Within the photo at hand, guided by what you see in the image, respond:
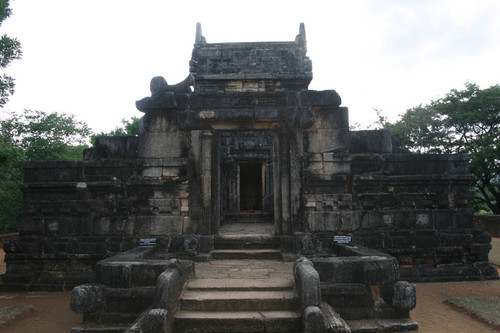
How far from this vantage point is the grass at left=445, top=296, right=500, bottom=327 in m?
5.05

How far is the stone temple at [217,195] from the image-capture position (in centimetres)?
693

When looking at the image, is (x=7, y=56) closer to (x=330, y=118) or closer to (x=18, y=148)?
(x=18, y=148)

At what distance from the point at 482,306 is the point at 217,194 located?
514 cm

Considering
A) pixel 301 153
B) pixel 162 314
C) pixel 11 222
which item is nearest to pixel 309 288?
pixel 162 314

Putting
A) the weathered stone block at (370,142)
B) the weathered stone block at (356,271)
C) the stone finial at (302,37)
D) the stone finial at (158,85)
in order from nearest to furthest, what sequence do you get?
the weathered stone block at (356,271), the stone finial at (158,85), the weathered stone block at (370,142), the stone finial at (302,37)

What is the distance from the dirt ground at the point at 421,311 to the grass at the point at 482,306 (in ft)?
0.34

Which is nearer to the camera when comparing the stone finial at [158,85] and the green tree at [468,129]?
the stone finial at [158,85]

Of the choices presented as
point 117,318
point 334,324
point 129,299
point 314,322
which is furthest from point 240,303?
point 117,318

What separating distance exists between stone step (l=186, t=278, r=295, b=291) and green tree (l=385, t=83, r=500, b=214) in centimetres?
1780

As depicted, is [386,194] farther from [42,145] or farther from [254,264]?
[42,145]

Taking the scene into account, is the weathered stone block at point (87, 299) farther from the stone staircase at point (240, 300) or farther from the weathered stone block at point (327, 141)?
the weathered stone block at point (327, 141)

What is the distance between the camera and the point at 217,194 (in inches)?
287

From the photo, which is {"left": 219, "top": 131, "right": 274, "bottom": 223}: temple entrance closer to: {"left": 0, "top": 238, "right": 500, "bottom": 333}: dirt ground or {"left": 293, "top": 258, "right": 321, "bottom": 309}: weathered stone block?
{"left": 0, "top": 238, "right": 500, "bottom": 333}: dirt ground

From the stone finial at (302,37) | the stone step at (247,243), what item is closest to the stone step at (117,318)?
the stone step at (247,243)
